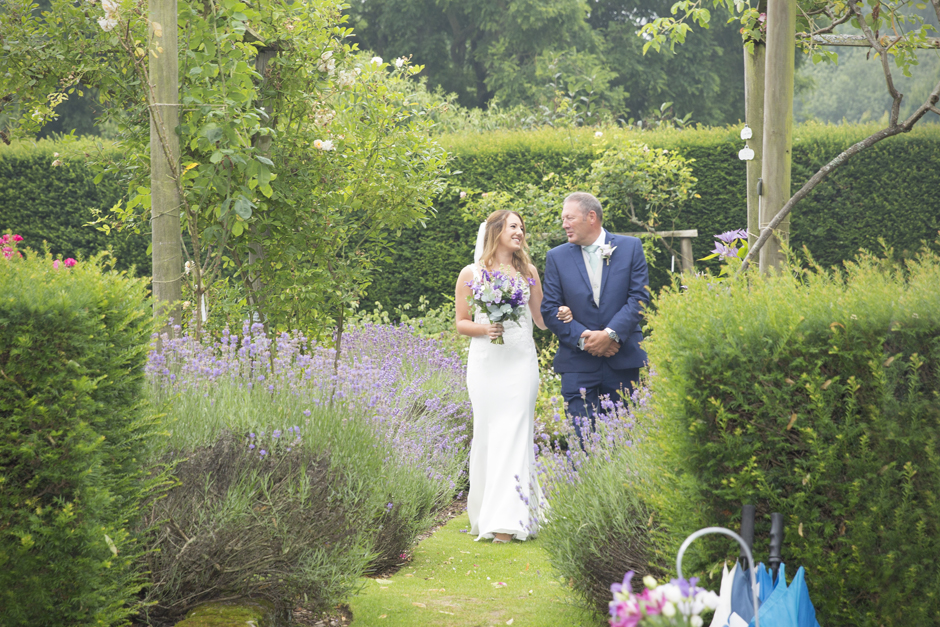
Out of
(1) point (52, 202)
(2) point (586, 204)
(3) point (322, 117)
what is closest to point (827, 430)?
(2) point (586, 204)

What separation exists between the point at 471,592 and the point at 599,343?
1.83m

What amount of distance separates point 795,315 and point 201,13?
4.29m

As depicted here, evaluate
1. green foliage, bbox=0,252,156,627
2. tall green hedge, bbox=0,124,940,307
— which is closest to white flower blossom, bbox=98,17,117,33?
green foliage, bbox=0,252,156,627

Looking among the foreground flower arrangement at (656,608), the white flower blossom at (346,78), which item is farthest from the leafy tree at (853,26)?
the foreground flower arrangement at (656,608)

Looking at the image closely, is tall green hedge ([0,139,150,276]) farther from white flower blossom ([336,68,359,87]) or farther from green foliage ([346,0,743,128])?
green foliage ([346,0,743,128])

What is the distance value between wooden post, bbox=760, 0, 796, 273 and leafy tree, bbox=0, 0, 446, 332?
2727 millimetres

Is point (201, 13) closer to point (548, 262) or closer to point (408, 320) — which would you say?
point (548, 262)

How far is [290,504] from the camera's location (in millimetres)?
3125

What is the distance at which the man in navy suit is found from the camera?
5.05 meters

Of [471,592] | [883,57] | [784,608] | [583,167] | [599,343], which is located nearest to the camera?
[784,608]

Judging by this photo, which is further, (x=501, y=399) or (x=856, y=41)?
(x=501, y=399)

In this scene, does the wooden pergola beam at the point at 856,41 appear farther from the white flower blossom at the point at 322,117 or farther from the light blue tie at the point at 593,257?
the white flower blossom at the point at 322,117

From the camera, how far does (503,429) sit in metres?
5.07

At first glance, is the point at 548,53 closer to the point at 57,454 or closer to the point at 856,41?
the point at 856,41
